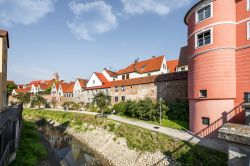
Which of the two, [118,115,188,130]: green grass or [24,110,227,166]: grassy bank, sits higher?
[118,115,188,130]: green grass

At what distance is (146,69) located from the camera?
37812 millimetres

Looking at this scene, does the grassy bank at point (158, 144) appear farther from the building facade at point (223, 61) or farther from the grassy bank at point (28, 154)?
the grassy bank at point (28, 154)

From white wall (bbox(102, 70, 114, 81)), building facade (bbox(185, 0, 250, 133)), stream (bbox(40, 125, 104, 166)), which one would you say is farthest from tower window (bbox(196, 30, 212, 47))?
white wall (bbox(102, 70, 114, 81))

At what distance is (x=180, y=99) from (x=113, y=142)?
1120 centimetres

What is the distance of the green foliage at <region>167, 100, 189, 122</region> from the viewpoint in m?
21.4

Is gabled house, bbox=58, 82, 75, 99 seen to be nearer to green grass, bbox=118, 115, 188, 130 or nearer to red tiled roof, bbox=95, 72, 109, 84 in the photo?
red tiled roof, bbox=95, 72, 109, 84

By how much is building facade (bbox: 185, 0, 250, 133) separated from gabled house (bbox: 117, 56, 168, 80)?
779 inches

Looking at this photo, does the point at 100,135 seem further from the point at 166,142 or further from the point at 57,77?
the point at 57,77

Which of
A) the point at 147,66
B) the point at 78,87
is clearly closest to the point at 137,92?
the point at 147,66

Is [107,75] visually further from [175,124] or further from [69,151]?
[175,124]

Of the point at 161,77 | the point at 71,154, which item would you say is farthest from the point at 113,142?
the point at 161,77

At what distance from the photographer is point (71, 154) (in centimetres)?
1920

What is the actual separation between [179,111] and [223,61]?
29.5 feet

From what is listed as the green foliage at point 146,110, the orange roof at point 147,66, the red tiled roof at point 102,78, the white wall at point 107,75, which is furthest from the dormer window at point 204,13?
the white wall at point 107,75
